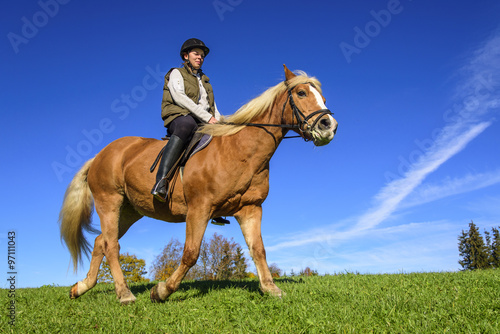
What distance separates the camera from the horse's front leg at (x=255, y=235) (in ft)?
18.5

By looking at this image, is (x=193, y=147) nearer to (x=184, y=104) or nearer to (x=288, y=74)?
(x=184, y=104)

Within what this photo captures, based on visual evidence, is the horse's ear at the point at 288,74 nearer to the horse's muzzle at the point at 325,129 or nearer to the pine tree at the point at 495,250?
the horse's muzzle at the point at 325,129

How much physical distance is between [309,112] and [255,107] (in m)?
0.92

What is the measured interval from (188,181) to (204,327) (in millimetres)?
2278

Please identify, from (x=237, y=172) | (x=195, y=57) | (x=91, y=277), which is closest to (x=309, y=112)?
(x=237, y=172)

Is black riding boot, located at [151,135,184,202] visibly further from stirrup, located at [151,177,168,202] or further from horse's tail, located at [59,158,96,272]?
horse's tail, located at [59,158,96,272]

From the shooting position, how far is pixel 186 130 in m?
5.99

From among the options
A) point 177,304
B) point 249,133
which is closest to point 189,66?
point 249,133

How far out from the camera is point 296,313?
4164 millimetres

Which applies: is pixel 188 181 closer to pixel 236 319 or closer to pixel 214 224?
pixel 214 224

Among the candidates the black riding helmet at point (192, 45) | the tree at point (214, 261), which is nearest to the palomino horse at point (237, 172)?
the black riding helmet at point (192, 45)

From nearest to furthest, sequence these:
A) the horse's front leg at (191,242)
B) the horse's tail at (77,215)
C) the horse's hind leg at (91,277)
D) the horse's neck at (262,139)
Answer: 1. the horse's front leg at (191,242)
2. the horse's neck at (262,139)
3. the horse's hind leg at (91,277)
4. the horse's tail at (77,215)

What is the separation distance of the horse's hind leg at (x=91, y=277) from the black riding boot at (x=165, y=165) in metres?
2.26

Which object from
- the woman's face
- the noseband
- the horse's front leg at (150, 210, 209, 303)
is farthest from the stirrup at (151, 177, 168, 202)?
the woman's face
